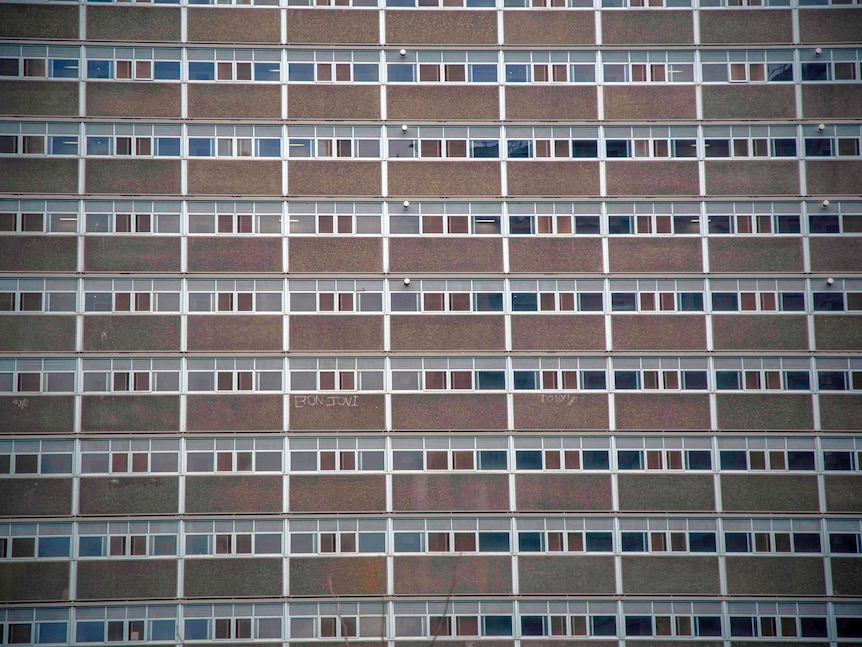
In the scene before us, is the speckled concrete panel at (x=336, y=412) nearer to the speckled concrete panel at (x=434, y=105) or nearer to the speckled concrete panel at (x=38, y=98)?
the speckled concrete panel at (x=434, y=105)

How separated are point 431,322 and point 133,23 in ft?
55.3

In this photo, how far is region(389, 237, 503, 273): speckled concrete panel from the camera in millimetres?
35812

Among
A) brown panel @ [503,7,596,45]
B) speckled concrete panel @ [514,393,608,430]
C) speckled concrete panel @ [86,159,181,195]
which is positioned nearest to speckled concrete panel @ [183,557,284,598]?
speckled concrete panel @ [514,393,608,430]

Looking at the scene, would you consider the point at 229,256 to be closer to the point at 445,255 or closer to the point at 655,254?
the point at 445,255

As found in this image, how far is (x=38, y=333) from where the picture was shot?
3509 centimetres

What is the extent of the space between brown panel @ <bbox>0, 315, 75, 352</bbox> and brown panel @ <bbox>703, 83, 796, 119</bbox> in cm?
2669

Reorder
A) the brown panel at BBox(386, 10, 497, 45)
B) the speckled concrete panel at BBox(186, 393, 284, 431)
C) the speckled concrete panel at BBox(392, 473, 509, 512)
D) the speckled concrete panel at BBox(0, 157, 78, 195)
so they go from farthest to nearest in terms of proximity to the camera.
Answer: the brown panel at BBox(386, 10, 497, 45)
the speckled concrete panel at BBox(0, 157, 78, 195)
the speckled concrete panel at BBox(186, 393, 284, 431)
the speckled concrete panel at BBox(392, 473, 509, 512)

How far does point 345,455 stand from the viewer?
34969 millimetres

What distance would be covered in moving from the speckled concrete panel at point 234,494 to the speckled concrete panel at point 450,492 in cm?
462

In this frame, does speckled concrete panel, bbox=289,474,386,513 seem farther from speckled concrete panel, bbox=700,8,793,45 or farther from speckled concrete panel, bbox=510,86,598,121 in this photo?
speckled concrete panel, bbox=700,8,793,45

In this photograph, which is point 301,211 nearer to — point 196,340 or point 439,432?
point 196,340

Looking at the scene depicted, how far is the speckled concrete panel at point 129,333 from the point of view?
3516cm

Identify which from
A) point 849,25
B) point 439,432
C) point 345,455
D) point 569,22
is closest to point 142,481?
point 345,455

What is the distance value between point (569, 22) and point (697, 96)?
19.6 ft
